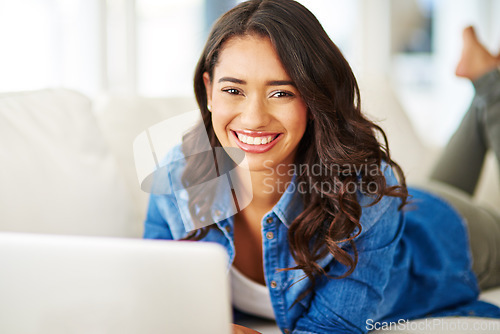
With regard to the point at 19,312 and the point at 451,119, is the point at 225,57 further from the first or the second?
the point at 451,119

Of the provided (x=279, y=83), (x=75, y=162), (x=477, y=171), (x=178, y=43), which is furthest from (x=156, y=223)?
(x=178, y=43)

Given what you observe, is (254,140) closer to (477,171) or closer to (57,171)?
(57,171)

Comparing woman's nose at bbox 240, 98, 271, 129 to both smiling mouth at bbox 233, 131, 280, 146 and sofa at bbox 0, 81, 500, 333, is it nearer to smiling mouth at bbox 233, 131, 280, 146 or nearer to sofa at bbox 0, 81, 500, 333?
smiling mouth at bbox 233, 131, 280, 146

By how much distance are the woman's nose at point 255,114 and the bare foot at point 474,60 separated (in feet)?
3.30

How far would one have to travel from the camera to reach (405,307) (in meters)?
1.16

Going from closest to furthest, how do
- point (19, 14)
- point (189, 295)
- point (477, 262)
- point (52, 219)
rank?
point (189, 295) → point (52, 219) → point (477, 262) → point (19, 14)

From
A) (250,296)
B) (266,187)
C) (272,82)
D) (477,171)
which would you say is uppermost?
(272,82)

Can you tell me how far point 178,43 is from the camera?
2.49 meters

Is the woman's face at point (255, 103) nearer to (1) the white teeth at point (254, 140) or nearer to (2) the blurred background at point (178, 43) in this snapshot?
(1) the white teeth at point (254, 140)

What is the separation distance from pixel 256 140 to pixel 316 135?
0.12m

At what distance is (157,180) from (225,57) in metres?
0.25

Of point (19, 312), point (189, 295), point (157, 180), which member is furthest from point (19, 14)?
point (189, 295)

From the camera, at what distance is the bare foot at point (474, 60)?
5.11ft

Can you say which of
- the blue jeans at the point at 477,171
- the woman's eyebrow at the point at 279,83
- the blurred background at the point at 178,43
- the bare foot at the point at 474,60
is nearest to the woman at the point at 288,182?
the woman's eyebrow at the point at 279,83
